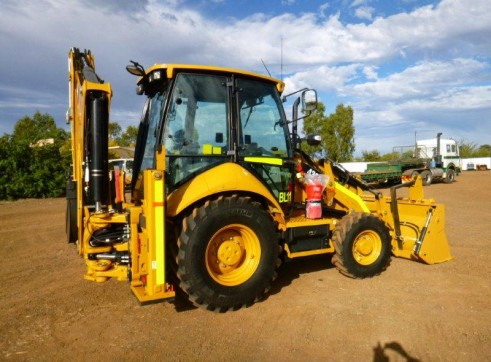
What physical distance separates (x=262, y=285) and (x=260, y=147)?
5.22 ft

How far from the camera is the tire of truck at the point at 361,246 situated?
4.78m

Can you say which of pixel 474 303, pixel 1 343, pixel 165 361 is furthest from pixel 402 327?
pixel 1 343

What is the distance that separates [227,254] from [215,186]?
74 cm

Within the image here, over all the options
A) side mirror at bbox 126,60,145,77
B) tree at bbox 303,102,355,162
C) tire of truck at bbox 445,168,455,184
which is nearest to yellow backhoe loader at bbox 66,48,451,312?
side mirror at bbox 126,60,145,77

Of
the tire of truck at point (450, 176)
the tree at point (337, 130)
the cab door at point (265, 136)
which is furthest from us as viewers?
the tree at point (337, 130)

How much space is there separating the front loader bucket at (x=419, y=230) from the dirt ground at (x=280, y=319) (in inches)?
7.5

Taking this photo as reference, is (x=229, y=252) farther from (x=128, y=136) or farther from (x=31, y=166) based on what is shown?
(x=128, y=136)

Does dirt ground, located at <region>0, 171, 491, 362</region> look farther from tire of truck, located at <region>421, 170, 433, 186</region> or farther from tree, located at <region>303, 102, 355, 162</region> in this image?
tree, located at <region>303, 102, 355, 162</region>

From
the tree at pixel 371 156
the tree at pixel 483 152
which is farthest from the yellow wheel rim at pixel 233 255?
the tree at pixel 483 152

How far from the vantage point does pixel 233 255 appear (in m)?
4.01

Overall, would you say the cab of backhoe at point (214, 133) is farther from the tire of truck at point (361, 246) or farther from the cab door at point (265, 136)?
the tire of truck at point (361, 246)

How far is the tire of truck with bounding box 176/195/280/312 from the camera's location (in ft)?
12.0

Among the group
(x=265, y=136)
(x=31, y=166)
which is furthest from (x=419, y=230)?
(x=31, y=166)

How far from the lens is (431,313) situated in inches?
152
